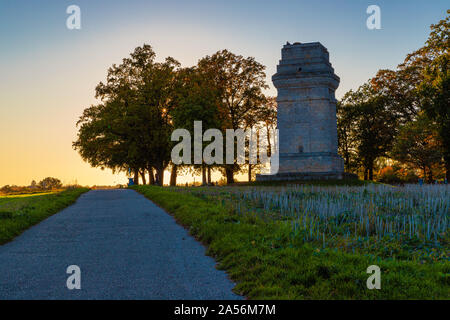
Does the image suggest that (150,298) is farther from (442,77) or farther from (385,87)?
(385,87)

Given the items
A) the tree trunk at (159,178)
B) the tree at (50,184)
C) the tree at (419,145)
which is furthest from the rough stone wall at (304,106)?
the tree at (50,184)

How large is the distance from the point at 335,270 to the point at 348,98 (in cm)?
5422

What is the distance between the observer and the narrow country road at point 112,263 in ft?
22.2

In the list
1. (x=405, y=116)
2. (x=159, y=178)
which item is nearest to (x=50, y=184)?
(x=159, y=178)

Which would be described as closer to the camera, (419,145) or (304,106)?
(304,106)

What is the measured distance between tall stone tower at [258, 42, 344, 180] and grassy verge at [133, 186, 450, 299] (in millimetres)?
29602

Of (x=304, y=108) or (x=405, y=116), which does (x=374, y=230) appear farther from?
(x=405, y=116)

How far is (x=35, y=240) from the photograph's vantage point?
11727 millimetres

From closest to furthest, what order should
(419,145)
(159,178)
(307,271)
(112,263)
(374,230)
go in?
(307,271) → (112,263) → (374,230) → (419,145) → (159,178)

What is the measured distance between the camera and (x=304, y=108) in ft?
133

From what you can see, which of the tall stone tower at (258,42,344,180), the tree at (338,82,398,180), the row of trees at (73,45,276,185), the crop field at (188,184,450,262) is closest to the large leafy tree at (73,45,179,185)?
the row of trees at (73,45,276,185)

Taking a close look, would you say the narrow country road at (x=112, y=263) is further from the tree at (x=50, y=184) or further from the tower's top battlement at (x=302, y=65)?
the tree at (x=50, y=184)

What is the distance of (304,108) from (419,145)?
13743 mm
